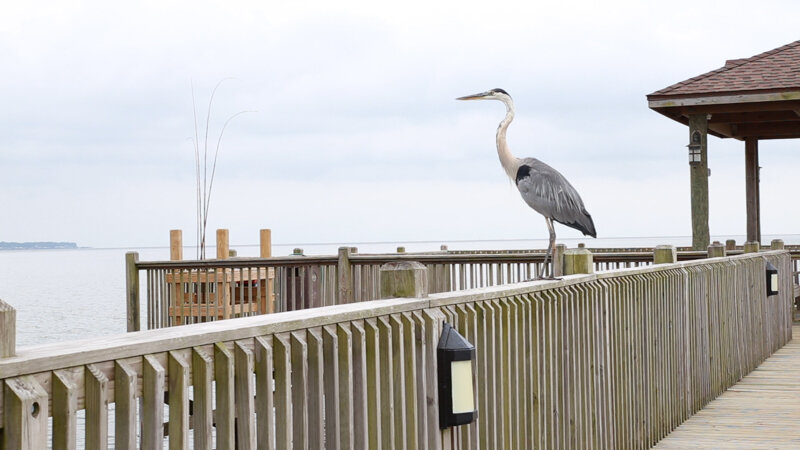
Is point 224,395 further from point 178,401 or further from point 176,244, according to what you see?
point 176,244

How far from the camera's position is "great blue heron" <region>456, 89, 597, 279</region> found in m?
6.83

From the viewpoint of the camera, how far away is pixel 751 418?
23.5ft

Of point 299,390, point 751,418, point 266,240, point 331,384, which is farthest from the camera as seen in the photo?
point 266,240

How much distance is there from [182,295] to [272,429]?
9708mm

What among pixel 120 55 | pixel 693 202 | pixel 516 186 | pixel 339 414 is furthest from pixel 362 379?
pixel 120 55

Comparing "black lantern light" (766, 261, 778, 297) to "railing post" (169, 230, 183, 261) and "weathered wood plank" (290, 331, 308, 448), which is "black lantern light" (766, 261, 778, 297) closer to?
"railing post" (169, 230, 183, 261)

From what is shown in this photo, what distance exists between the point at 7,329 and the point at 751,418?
6.31 metres

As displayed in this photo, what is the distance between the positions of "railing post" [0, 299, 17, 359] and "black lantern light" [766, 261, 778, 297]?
1023cm

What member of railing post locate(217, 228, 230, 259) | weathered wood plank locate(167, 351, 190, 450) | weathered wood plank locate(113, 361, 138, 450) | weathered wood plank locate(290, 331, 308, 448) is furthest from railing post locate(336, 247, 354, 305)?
weathered wood plank locate(113, 361, 138, 450)

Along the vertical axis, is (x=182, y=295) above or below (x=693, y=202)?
below

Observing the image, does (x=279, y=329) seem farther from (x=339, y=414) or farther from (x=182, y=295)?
(x=182, y=295)

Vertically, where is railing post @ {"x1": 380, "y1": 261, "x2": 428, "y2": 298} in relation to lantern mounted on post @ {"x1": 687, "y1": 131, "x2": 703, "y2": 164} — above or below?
below

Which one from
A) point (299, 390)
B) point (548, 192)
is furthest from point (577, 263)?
point (299, 390)

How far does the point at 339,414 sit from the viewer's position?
9.89ft
